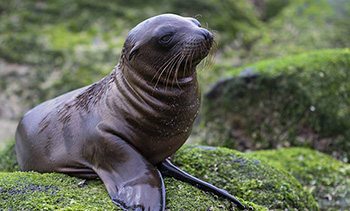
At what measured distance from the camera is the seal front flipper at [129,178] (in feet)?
14.6

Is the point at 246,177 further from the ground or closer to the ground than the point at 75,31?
further from the ground

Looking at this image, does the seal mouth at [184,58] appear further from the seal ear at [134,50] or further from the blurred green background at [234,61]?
the blurred green background at [234,61]

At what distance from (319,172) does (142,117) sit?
3506mm

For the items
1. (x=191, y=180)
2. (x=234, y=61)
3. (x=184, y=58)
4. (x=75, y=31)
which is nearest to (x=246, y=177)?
(x=191, y=180)

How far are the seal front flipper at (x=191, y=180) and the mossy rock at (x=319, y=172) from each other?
1.80 meters

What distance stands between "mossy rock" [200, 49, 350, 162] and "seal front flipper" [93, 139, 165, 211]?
4645mm

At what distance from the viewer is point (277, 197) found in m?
5.71

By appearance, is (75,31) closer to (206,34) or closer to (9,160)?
(9,160)

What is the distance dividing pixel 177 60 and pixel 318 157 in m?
4.08

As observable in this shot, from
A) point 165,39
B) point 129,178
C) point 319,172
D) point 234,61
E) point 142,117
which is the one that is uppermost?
point 165,39

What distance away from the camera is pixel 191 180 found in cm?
506

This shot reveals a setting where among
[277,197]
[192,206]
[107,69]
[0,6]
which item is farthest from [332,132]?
[0,6]

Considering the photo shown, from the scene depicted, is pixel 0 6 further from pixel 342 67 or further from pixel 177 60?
pixel 177 60

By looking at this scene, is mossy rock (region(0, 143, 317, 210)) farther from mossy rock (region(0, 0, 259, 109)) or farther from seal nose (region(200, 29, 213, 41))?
mossy rock (region(0, 0, 259, 109))
